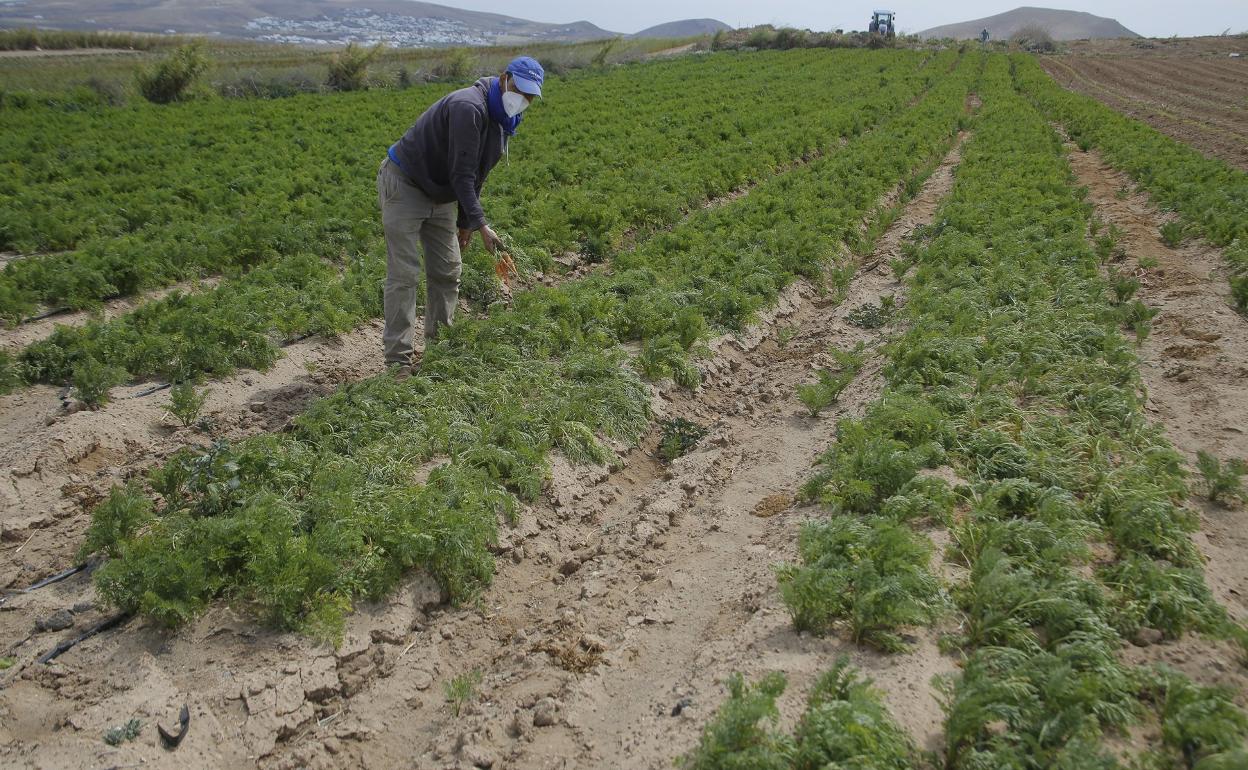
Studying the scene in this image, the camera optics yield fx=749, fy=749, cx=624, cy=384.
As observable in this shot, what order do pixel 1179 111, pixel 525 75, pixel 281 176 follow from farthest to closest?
pixel 1179 111
pixel 281 176
pixel 525 75

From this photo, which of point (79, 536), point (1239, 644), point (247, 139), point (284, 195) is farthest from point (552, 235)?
point (247, 139)

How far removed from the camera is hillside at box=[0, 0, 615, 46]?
11052cm

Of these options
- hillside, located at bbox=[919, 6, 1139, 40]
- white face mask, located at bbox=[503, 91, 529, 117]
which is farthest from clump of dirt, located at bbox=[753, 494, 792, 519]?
hillside, located at bbox=[919, 6, 1139, 40]

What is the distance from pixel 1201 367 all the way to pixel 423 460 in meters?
7.28

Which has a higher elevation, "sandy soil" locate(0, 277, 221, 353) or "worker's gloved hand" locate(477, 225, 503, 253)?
"worker's gloved hand" locate(477, 225, 503, 253)

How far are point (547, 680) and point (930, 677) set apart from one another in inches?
75.0

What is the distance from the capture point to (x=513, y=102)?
21.0 feet

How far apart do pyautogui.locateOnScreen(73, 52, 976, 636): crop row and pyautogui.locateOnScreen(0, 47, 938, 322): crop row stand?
3303 mm

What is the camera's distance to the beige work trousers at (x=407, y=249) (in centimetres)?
684

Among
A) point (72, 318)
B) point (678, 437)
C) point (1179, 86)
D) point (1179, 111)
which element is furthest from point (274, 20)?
point (678, 437)

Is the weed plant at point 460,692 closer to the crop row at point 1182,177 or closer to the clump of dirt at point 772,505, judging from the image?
the clump of dirt at point 772,505

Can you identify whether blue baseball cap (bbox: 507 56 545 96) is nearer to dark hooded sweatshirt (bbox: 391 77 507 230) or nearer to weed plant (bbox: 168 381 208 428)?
dark hooded sweatshirt (bbox: 391 77 507 230)

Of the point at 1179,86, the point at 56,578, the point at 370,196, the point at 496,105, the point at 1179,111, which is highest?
the point at 1179,86

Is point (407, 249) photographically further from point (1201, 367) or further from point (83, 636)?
point (1201, 367)
